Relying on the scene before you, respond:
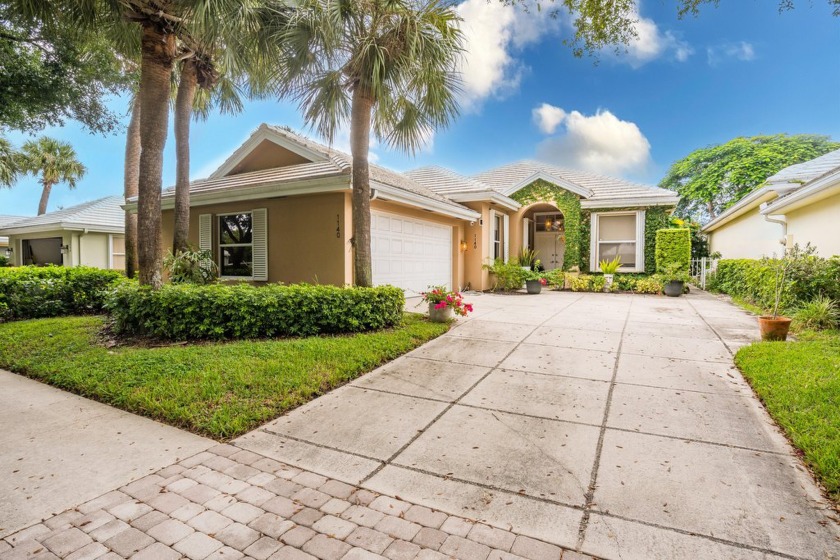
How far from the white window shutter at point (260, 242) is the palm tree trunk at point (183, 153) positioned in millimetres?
1488

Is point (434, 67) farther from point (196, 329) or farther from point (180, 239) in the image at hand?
point (180, 239)

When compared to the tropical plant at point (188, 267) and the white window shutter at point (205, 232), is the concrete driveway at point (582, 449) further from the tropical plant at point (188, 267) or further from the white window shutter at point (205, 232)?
the white window shutter at point (205, 232)

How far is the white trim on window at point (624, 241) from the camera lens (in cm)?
1492

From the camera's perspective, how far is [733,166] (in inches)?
1095

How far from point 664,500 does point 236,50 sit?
904cm

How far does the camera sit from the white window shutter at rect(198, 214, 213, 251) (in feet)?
36.2

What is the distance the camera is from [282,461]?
2887mm

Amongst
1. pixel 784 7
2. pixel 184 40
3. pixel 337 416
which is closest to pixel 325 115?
pixel 184 40

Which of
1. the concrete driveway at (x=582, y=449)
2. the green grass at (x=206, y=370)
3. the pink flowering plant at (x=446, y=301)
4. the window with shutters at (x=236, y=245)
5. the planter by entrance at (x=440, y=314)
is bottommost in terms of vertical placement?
the concrete driveway at (x=582, y=449)

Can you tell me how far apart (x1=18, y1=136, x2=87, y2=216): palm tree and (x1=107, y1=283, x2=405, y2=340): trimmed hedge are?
27.9m

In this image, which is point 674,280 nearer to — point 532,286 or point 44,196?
point 532,286

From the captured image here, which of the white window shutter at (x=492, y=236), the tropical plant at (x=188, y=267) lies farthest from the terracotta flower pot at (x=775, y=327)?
the tropical plant at (x=188, y=267)

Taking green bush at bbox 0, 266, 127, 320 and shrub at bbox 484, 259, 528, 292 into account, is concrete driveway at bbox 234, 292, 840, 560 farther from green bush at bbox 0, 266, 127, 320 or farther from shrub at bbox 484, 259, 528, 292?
shrub at bbox 484, 259, 528, 292

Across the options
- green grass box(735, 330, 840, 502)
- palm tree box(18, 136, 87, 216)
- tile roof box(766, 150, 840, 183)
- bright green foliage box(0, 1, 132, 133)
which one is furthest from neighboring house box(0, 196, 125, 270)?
tile roof box(766, 150, 840, 183)
